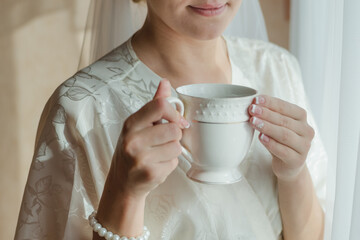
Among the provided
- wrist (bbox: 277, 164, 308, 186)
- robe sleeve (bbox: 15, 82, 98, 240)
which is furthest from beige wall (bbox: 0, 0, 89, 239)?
wrist (bbox: 277, 164, 308, 186)

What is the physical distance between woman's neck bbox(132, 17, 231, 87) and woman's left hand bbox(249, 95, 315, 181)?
0.31 metres

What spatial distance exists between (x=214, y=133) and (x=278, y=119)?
0.11m

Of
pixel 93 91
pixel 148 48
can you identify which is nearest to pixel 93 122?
→ pixel 93 91

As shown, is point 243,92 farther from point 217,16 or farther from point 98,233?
point 98,233

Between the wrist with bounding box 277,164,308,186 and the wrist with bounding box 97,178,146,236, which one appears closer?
the wrist with bounding box 97,178,146,236

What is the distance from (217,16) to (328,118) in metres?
0.30

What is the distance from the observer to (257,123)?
2.52 feet

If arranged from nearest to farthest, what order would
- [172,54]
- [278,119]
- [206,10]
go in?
[278,119], [206,10], [172,54]

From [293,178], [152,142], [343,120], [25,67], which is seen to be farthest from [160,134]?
[25,67]

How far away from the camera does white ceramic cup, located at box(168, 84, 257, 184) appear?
73 cm

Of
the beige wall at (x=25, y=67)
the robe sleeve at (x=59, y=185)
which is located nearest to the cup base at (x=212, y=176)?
the robe sleeve at (x=59, y=185)

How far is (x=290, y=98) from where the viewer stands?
4.02 feet

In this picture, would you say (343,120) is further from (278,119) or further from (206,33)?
(206,33)

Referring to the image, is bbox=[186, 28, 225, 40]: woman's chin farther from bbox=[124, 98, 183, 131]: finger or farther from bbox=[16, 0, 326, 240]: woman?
bbox=[124, 98, 183, 131]: finger
